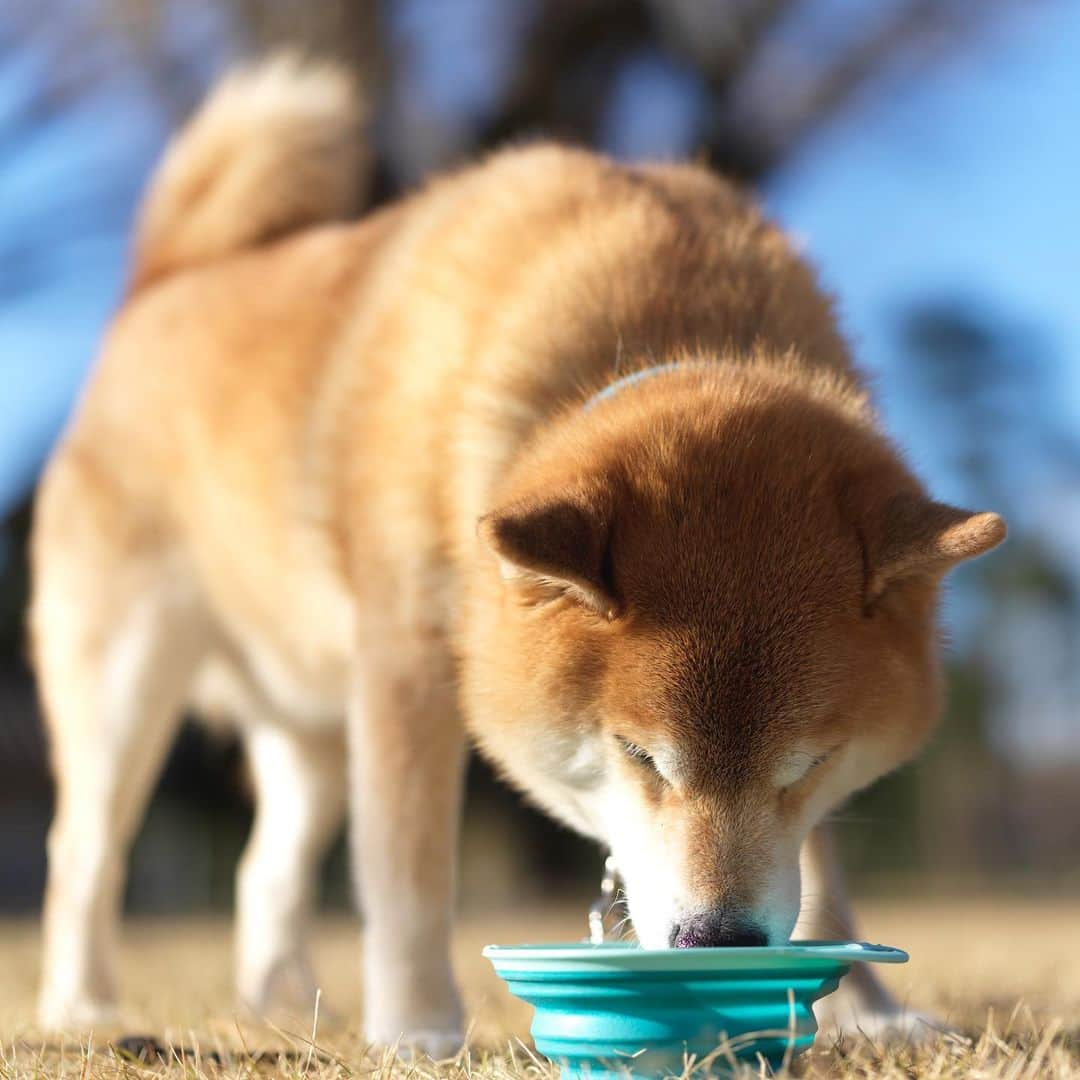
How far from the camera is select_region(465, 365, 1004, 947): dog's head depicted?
1.94m

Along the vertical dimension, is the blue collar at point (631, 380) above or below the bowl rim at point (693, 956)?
above

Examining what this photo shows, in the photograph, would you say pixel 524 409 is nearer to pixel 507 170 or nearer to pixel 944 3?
pixel 507 170

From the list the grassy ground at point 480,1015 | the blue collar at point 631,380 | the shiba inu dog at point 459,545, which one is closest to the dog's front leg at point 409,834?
the shiba inu dog at point 459,545

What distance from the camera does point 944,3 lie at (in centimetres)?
867

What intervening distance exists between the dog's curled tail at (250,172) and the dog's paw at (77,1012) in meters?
1.88

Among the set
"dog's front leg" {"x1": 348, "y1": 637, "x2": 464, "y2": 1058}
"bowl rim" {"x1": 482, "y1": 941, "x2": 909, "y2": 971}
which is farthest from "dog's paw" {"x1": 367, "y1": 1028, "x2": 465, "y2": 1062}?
"bowl rim" {"x1": 482, "y1": 941, "x2": 909, "y2": 971}

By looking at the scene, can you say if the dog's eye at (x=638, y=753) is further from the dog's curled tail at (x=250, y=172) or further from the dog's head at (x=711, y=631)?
the dog's curled tail at (x=250, y=172)

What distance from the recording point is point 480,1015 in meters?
2.95

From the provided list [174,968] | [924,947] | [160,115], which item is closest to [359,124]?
[174,968]

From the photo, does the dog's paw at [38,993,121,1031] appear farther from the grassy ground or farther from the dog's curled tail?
the dog's curled tail

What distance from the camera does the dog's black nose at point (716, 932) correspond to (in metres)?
1.86

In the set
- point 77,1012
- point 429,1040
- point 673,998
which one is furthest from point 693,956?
point 77,1012

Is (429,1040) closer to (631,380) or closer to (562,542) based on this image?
(562,542)

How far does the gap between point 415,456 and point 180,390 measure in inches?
45.7
